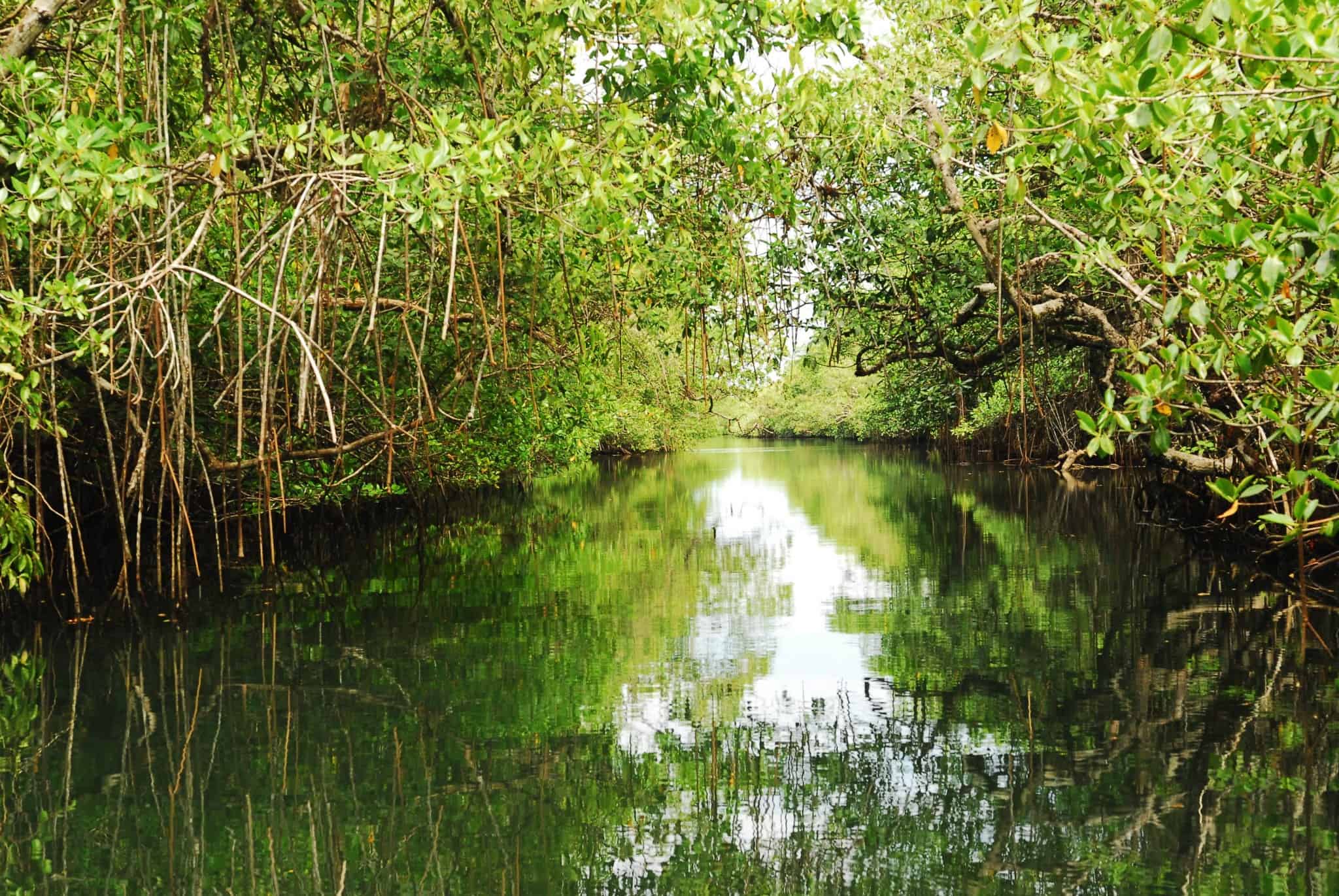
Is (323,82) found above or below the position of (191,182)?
above

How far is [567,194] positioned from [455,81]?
782 mm

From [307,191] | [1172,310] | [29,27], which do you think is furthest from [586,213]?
[1172,310]

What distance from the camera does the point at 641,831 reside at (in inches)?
159

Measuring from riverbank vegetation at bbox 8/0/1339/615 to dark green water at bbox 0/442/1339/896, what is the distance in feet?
2.82

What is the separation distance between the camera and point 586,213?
233 inches

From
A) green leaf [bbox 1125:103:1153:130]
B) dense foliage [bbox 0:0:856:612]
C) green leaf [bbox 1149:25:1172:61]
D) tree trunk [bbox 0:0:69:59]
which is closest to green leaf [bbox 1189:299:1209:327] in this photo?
green leaf [bbox 1125:103:1153:130]

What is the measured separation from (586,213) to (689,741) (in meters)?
2.68

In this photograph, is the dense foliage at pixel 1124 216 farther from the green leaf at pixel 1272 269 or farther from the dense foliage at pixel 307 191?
the dense foliage at pixel 307 191

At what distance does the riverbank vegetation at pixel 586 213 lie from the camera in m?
4.07

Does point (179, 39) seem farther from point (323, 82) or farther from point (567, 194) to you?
point (567, 194)

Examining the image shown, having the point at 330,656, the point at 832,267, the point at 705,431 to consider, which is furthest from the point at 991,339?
the point at 705,431

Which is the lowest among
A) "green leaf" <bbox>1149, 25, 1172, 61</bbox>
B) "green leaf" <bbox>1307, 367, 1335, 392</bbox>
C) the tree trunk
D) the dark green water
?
the dark green water

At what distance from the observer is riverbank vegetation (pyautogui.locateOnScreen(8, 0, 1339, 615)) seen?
160 inches

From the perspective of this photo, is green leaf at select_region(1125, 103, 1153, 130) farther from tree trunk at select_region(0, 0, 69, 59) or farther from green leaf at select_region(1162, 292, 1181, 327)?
tree trunk at select_region(0, 0, 69, 59)
